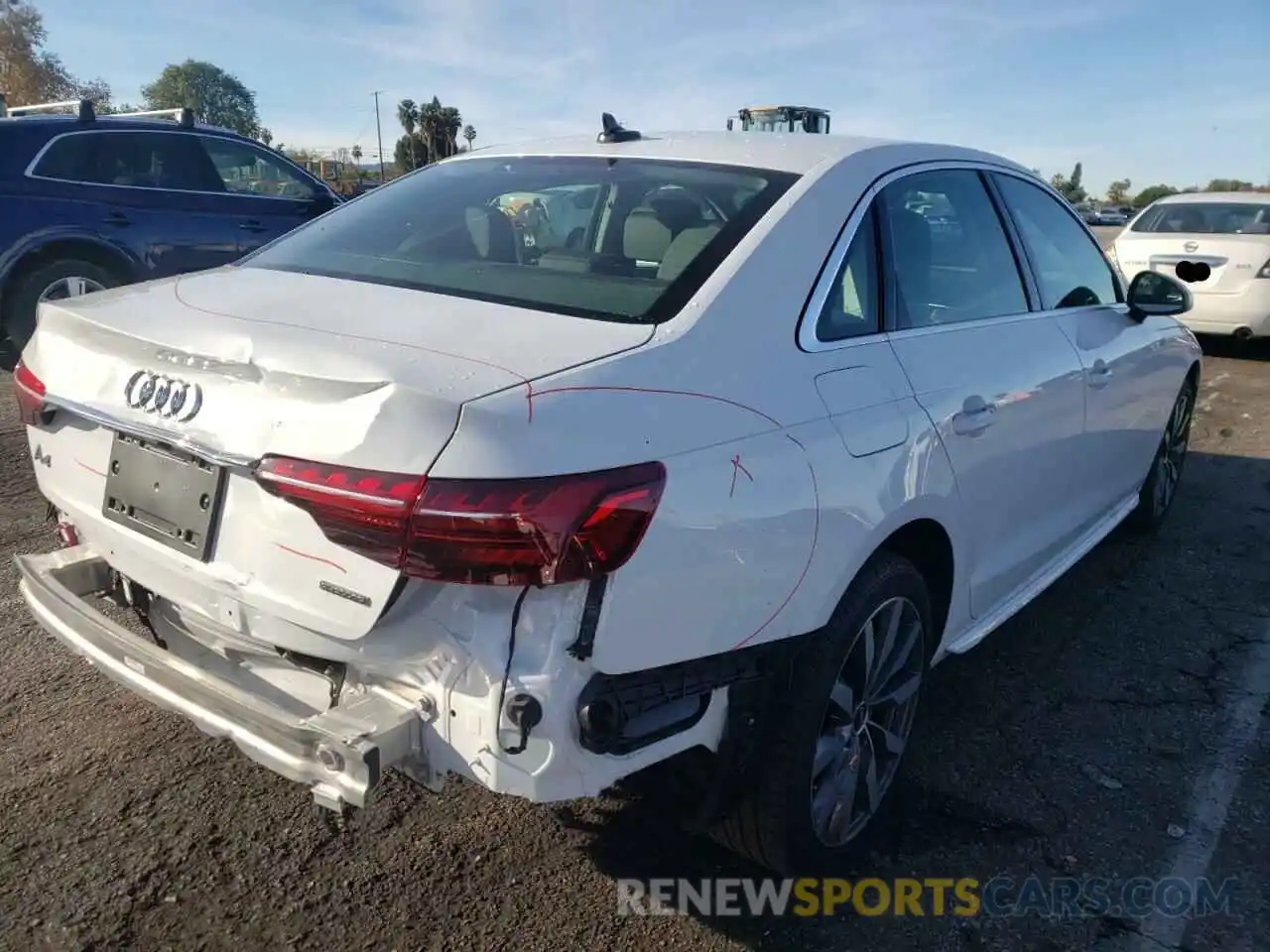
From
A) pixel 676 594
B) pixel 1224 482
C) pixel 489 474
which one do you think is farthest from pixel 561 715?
pixel 1224 482

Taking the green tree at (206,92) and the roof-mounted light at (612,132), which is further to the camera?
the green tree at (206,92)

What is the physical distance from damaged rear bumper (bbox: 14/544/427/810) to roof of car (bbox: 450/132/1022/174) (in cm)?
170

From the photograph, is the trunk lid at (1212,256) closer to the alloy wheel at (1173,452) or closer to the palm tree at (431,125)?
the alloy wheel at (1173,452)

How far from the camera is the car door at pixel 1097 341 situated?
367cm

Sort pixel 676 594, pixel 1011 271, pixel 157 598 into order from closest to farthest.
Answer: pixel 676 594
pixel 157 598
pixel 1011 271

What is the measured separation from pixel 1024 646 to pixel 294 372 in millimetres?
3054

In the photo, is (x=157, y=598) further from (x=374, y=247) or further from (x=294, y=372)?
(x=374, y=247)

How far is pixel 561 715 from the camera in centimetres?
177

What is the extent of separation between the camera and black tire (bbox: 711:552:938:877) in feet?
7.39

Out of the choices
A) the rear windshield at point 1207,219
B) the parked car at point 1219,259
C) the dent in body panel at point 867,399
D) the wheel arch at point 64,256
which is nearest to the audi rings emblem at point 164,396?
the dent in body panel at point 867,399

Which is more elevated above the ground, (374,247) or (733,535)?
(374,247)

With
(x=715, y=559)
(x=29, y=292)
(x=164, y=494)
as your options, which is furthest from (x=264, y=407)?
(x=29, y=292)

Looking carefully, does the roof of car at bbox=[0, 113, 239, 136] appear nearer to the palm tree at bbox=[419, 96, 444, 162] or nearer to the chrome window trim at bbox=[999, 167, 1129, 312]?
the chrome window trim at bbox=[999, 167, 1129, 312]

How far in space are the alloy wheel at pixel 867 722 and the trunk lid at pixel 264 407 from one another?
1039mm
